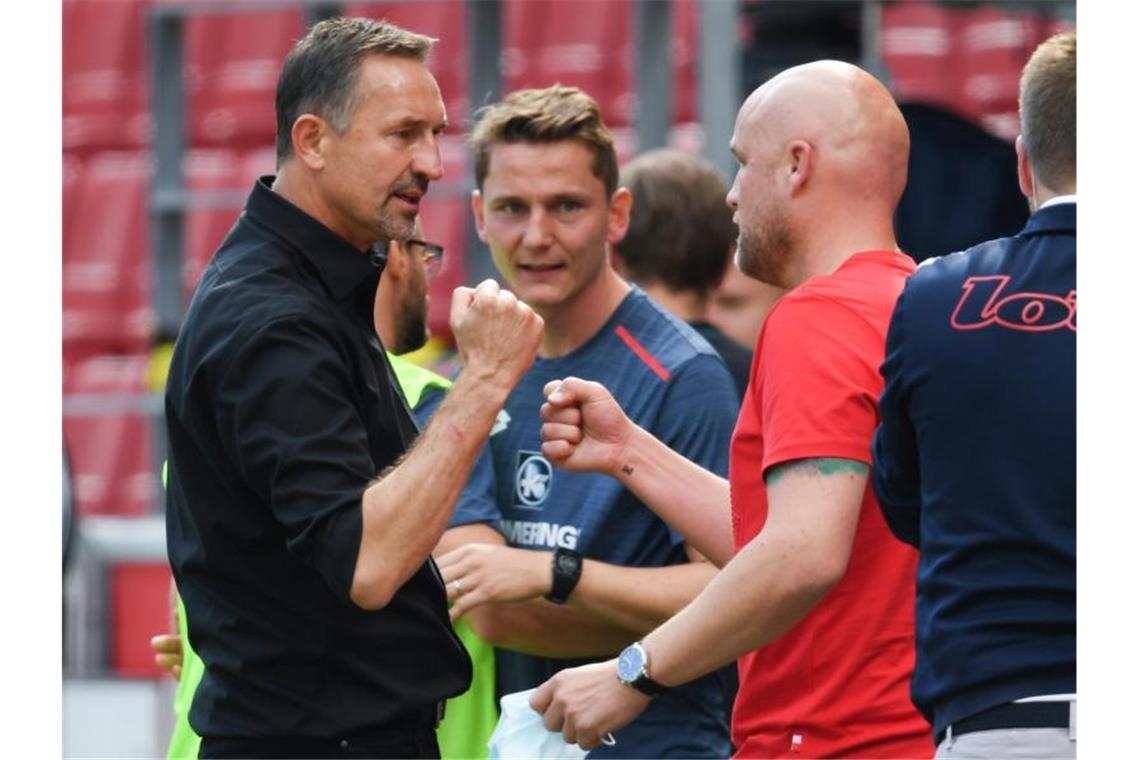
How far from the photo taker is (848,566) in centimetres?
297

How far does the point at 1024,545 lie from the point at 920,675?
25 cm

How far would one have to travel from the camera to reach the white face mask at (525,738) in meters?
3.23

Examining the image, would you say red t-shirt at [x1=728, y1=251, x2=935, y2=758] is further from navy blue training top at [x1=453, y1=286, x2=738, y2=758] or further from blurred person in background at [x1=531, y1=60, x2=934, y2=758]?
navy blue training top at [x1=453, y1=286, x2=738, y2=758]

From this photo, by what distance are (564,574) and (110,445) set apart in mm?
8259

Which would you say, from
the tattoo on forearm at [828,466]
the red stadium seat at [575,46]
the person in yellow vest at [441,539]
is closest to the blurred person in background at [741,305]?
the person in yellow vest at [441,539]

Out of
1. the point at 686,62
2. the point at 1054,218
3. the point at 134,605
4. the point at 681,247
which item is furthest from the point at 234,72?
the point at 1054,218

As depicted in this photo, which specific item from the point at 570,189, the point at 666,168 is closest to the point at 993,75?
the point at 666,168

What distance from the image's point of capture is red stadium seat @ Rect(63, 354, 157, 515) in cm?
1130

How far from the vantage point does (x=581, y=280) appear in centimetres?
396

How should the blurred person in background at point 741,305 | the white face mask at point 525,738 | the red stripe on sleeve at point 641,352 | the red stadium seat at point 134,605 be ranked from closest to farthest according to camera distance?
the white face mask at point 525,738 → the red stripe on sleeve at point 641,352 → the blurred person in background at point 741,305 → the red stadium seat at point 134,605

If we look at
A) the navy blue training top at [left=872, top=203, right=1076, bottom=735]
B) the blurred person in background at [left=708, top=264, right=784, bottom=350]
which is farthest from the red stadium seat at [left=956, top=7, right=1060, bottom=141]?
the navy blue training top at [left=872, top=203, right=1076, bottom=735]

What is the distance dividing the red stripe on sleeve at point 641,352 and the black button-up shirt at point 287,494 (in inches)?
33.4

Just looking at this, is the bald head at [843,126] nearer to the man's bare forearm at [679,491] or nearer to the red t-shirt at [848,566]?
the red t-shirt at [848,566]
